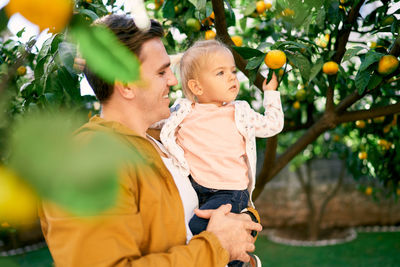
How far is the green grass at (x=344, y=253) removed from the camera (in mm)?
4355

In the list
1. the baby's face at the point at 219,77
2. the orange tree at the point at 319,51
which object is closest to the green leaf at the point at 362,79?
the orange tree at the point at 319,51

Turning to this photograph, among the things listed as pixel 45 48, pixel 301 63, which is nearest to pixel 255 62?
pixel 301 63

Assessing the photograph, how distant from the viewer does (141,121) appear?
41.1 inches

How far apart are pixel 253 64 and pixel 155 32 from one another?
43cm

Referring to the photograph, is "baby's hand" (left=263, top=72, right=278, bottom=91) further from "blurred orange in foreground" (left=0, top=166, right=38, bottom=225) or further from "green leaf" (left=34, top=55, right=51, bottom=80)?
"blurred orange in foreground" (left=0, top=166, right=38, bottom=225)

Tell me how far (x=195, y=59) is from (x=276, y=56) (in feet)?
0.94

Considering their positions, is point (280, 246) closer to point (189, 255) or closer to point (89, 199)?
point (189, 255)

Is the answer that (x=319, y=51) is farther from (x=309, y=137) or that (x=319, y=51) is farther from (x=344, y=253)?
(x=344, y=253)

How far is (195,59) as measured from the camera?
1324mm

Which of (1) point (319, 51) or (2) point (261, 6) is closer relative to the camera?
(1) point (319, 51)

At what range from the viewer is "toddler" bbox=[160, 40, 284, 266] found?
1253 mm

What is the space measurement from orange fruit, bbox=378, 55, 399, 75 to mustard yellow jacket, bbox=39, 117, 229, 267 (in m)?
0.89

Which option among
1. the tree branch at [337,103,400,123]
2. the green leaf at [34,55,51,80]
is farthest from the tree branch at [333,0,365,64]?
the green leaf at [34,55,51,80]

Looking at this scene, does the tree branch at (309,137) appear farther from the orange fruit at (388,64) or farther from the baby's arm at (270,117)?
the baby's arm at (270,117)
